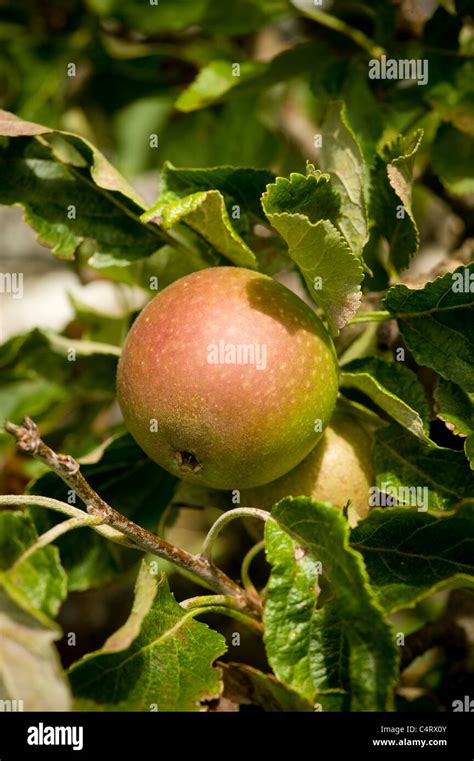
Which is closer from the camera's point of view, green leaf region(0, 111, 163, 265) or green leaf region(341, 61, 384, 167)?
green leaf region(0, 111, 163, 265)

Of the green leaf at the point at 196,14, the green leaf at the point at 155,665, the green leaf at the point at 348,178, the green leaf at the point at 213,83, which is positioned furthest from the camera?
the green leaf at the point at 196,14

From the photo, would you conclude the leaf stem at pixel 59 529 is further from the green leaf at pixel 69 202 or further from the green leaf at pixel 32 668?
the green leaf at pixel 69 202

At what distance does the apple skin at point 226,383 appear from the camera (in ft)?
2.60

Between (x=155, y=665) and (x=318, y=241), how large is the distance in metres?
0.45

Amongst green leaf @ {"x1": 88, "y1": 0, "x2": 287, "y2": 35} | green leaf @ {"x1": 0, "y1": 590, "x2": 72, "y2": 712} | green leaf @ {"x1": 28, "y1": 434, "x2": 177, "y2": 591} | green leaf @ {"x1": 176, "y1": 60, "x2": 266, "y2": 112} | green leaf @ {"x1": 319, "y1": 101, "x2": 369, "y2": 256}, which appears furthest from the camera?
green leaf @ {"x1": 88, "y1": 0, "x2": 287, "y2": 35}

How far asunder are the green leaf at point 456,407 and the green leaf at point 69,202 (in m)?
0.39

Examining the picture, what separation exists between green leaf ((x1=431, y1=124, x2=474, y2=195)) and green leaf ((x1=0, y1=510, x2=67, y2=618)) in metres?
0.76

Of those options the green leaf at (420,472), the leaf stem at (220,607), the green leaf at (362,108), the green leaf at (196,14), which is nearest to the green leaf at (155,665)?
the leaf stem at (220,607)

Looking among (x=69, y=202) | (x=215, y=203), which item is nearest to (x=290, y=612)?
(x=215, y=203)

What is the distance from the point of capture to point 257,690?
88 centimetres

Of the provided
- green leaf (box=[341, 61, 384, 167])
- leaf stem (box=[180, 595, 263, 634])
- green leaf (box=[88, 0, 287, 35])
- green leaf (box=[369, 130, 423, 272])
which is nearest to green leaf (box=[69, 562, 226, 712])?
leaf stem (box=[180, 595, 263, 634])

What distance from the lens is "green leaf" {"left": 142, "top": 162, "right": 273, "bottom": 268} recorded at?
2.79ft

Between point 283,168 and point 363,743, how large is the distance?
1.19 m

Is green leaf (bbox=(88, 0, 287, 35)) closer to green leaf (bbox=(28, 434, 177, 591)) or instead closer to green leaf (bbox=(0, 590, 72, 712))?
green leaf (bbox=(28, 434, 177, 591))
